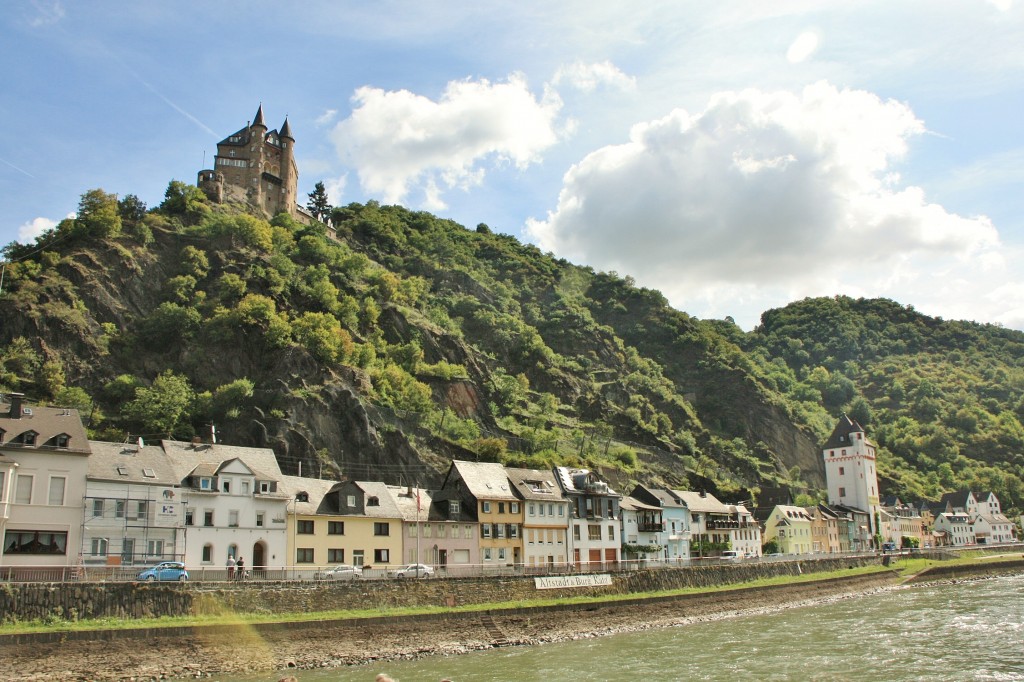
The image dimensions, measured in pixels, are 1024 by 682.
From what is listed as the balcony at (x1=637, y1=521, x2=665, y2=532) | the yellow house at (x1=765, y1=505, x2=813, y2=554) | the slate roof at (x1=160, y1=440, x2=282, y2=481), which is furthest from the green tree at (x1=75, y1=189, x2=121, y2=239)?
the yellow house at (x1=765, y1=505, x2=813, y2=554)

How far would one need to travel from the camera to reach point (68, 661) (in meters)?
33.7

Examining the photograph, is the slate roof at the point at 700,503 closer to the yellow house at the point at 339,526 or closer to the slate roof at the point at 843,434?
the yellow house at the point at 339,526

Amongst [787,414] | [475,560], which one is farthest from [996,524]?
[475,560]

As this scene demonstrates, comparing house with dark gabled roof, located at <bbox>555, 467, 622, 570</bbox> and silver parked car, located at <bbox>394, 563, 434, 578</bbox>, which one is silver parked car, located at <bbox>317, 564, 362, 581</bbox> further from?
house with dark gabled roof, located at <bbox>555, 467, 622, 570</bbox>

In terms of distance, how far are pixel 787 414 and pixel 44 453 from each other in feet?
428

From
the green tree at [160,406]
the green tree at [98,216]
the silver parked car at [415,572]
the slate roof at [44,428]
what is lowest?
the silver parked car at [415,572]

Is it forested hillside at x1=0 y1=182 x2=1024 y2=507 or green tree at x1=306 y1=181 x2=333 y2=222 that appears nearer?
forested hillside at x1=0 y1=182 x2=1024 y2=507

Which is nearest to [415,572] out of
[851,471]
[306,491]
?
[306,491]

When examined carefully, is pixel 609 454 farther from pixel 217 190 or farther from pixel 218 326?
pixel 217 190

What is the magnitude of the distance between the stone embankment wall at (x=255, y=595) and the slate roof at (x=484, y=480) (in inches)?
476

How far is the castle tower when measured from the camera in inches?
5064

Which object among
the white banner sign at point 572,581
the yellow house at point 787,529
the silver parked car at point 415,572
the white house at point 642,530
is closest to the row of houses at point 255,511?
the white house at point 642,530

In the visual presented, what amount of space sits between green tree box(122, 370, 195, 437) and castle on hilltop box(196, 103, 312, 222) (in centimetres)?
5327

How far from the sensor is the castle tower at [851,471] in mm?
128625
